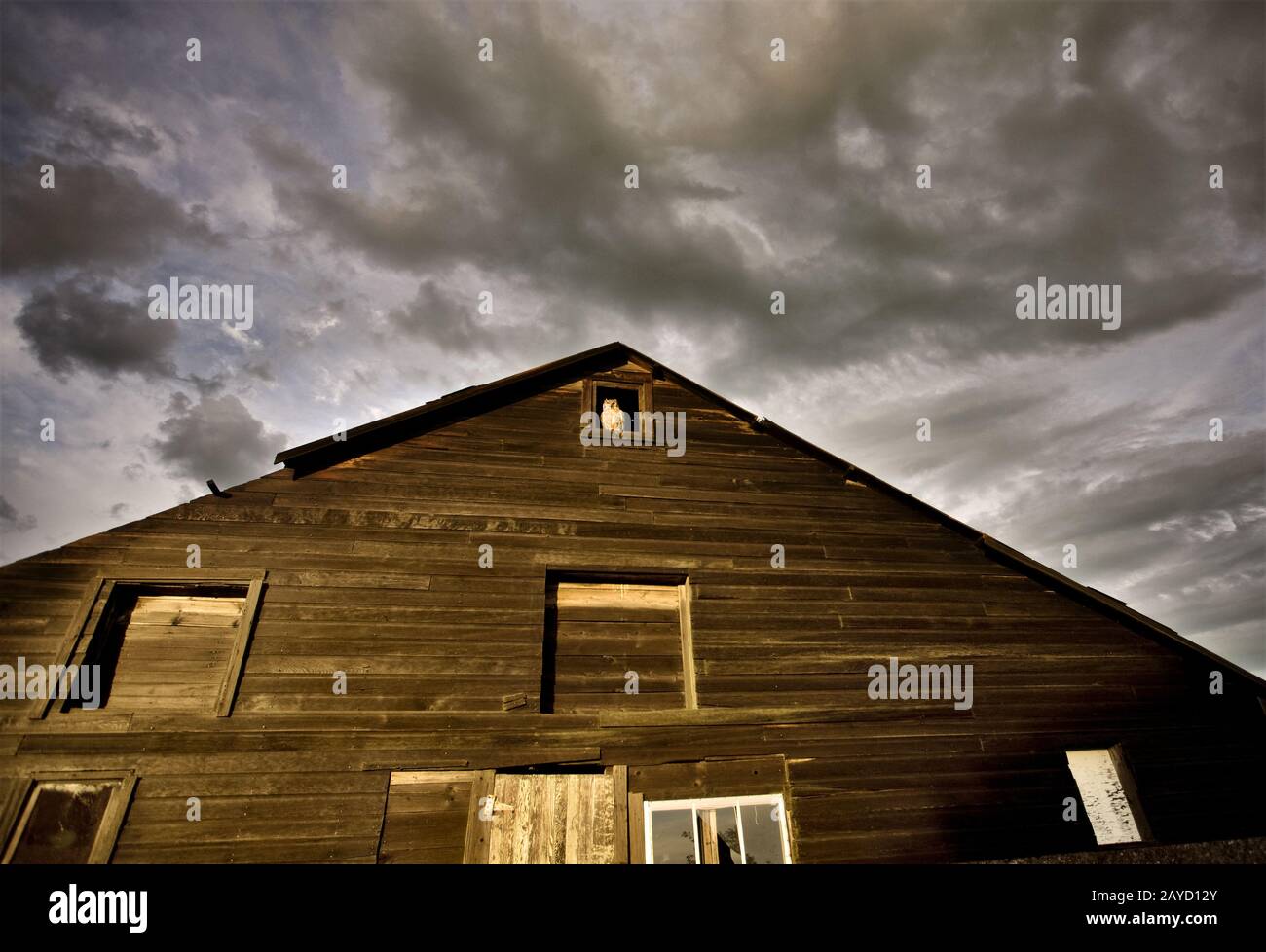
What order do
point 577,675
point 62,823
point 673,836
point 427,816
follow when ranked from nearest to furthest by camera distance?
point 62,823, point 427,816, point 673,836, point 577,675

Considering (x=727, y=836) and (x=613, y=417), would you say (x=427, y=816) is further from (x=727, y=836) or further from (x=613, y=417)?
(x=613, y=417)

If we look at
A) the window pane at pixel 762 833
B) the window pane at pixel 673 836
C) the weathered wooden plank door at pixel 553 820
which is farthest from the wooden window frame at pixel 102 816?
the window pane at pixel 762 833

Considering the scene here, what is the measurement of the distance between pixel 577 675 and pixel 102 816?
5.61m

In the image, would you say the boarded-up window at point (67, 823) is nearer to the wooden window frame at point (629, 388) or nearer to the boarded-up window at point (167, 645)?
the boarded-up window at point (167, 645)

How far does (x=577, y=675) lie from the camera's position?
8.05 metres

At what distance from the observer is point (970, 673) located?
8859 millimetres

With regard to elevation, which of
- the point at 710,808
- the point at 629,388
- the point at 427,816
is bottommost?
the point at 710,808

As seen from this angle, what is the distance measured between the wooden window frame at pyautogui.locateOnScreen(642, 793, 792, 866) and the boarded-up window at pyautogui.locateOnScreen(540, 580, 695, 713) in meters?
1.19

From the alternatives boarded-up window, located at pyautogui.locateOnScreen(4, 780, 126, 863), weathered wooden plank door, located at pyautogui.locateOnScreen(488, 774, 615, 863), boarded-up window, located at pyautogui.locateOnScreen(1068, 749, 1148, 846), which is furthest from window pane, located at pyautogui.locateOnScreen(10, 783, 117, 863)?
boarded-up window, located at pyautogui.locateOnScreen(1068, 749, 1148, 846)

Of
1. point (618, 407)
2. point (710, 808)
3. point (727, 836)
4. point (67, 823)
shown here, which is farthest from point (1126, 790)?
point (67, 823)

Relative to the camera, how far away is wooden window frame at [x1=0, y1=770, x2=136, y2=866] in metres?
6.21

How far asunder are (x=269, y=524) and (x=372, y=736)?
3.38 metres

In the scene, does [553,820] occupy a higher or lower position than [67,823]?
lower

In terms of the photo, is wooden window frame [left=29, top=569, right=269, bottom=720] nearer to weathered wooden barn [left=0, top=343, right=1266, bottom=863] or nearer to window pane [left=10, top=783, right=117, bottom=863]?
weathered wooden barn [left=0, top=343, right=1266, bottom=863]
